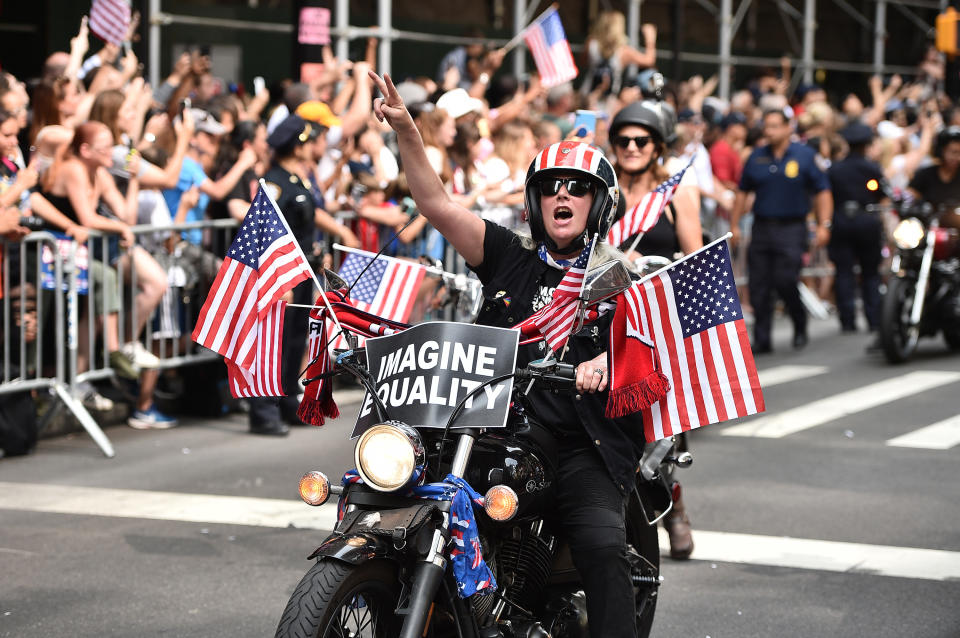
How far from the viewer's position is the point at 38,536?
7059mm

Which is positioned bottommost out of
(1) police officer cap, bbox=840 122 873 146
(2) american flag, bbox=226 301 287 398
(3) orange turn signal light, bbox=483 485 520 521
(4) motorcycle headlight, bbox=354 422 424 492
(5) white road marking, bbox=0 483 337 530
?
(5) white road marking, bbox=0 483 337 530

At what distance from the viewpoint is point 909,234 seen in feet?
43.5

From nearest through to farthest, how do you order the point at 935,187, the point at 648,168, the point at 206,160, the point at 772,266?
the point at 648,168 < the point at 206,160 < the point at 935,187 < the point at 772,266

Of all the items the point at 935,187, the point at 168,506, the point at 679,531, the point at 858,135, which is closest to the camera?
the point at 679,531

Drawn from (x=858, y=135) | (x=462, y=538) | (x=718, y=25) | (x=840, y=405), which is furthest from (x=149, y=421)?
(x=718, y=25)

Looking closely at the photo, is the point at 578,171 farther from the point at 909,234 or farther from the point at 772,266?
the point at 772,266

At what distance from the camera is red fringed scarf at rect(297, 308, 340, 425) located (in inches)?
179

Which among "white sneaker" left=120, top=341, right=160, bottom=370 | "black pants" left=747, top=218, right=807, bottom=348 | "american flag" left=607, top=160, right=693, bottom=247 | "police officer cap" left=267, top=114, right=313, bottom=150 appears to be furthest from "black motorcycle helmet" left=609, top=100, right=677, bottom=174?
"black pants" left=747, top=218, right=807, bottom=348

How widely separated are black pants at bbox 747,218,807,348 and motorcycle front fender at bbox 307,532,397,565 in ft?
35.1

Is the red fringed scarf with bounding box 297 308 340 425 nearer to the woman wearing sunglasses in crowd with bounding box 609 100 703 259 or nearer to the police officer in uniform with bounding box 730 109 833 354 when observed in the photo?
the woman wearing sunglasses in crowd with bounding box 609 100 703 259

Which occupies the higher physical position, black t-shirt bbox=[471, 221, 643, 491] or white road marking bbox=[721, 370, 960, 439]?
black t-shirt bbox=[471, 221, 643, 491]

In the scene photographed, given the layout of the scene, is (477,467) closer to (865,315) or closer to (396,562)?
(396,562)

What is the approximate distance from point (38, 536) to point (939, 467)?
206 inches

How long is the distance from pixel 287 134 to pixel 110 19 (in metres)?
3.53
